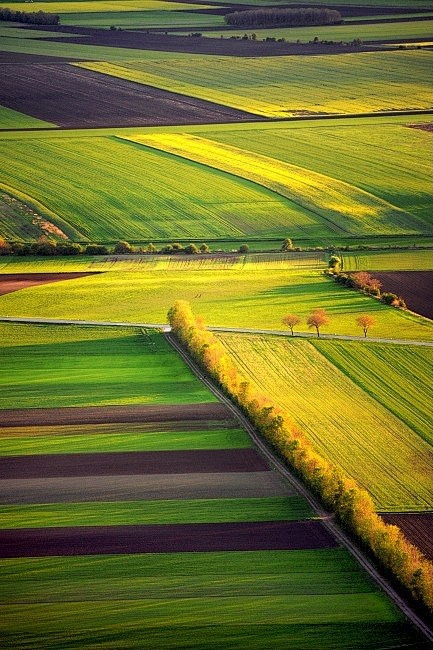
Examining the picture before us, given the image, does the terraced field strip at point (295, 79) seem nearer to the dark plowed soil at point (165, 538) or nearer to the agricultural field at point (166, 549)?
the agricultural field at point (166, 549)

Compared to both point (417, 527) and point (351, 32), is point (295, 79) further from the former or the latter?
point (417, 527)

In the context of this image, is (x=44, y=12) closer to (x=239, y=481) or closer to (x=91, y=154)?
(x=91, y=154)

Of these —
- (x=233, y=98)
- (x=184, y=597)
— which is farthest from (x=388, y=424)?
(x=233, y=98)

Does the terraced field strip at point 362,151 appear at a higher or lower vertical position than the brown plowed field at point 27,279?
higher

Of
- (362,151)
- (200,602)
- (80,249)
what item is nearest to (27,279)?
(80,249)

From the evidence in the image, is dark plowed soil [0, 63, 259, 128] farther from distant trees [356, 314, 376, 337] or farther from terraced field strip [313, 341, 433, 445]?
terraced field strip [313, 341, 433, 445]

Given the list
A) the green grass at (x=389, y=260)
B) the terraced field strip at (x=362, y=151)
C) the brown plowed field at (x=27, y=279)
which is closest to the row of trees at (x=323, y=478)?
the brown plowed field at (x=27, y=279)
